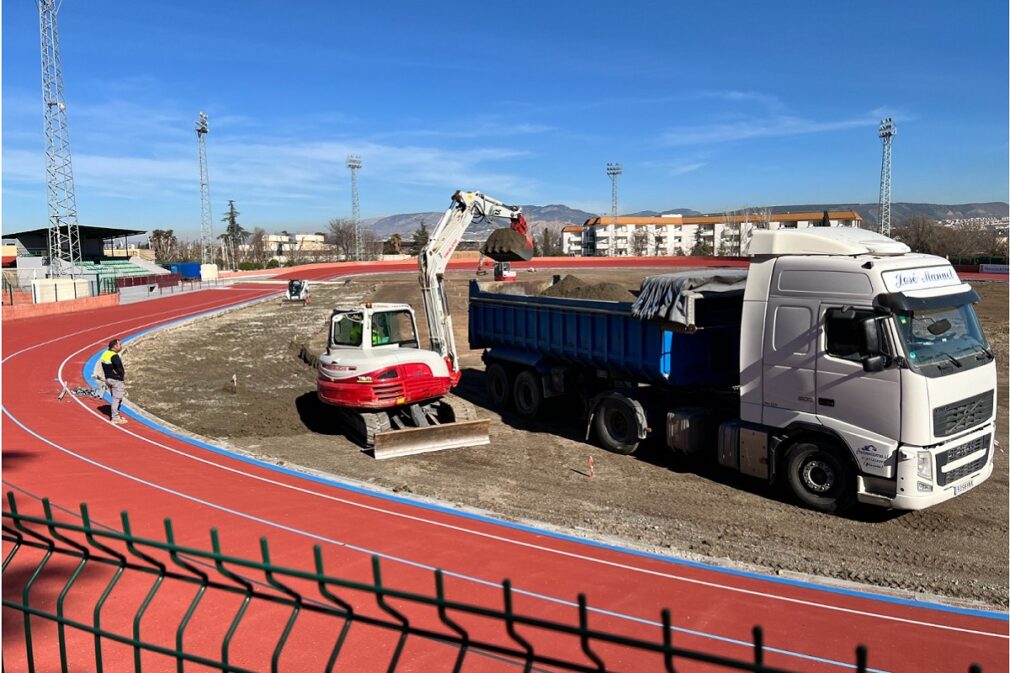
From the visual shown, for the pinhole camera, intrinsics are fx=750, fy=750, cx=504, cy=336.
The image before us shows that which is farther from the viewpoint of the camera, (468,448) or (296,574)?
(468,448)

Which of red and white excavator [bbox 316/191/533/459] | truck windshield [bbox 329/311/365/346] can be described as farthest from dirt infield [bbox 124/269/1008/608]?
truck windshield [bbox 329/311/365/346]

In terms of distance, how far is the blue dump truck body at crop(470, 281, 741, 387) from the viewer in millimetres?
12344

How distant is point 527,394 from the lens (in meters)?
16.2

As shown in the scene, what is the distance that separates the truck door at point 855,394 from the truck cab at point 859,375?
0.01 m

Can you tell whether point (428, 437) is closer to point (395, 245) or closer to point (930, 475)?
point (930, 475)

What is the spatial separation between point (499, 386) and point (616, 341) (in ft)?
15.4

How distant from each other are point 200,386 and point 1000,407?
19.5 m

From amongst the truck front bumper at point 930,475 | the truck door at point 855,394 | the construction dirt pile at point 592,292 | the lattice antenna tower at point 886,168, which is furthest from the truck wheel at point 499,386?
the lattice antenna tower at point 886,168

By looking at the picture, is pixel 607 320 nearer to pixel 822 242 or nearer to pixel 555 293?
pixel 822 242

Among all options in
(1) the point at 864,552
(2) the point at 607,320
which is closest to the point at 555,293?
(2) the point at 607,320

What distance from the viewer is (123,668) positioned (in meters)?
6.02

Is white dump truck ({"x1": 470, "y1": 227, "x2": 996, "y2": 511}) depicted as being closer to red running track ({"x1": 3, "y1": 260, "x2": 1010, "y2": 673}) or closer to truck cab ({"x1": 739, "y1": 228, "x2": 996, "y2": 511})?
truck cab ({"x1": 739, "y1": 228, "x2": 996, "y2": 511})

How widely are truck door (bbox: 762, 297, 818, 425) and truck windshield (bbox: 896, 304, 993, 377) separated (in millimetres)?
1172

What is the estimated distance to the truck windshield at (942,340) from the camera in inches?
375
